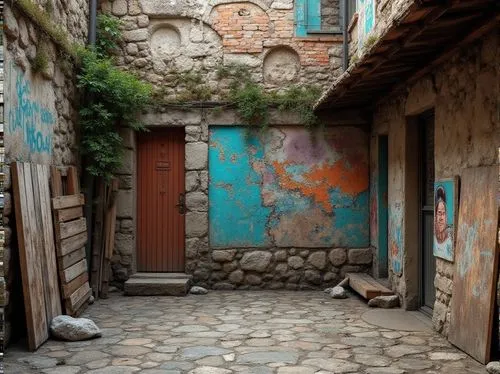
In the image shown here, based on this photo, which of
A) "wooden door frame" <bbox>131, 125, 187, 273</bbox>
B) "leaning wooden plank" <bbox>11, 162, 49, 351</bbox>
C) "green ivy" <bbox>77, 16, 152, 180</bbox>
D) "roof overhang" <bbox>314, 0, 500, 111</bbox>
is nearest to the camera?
"roof overhang" <bbox>314, 0, 500, 111</bbox>

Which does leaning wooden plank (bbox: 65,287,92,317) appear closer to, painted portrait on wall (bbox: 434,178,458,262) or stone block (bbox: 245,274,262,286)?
stone block (bbox: 245,274,262,286)

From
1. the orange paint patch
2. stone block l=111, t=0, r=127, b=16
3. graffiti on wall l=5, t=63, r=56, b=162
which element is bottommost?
the orange paint patch

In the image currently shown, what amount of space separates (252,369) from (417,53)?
309cm

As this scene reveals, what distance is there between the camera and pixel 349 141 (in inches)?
321

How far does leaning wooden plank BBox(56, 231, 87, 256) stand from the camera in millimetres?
5672

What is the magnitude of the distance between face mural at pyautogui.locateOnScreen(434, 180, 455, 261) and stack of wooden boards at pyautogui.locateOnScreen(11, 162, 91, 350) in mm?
3718

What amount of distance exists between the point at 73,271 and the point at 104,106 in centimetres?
245

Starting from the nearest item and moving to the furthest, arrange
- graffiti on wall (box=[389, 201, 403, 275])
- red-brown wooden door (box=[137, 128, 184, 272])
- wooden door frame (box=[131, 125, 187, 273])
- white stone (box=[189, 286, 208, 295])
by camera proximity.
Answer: graffiti on wall (box=[389, 201, 403, 275]) < white stone (box=[189, 286, 208, 295]) < wooden door frame (box=[131, 125, 187, 273]) < red-brown wooden door (box=[137, 128, 184, 272])

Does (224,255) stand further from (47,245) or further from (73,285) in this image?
(47,245)

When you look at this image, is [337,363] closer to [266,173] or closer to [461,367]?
[461,367]

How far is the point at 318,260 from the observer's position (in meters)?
8.06

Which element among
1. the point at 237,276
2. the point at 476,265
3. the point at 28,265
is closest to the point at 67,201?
the point at 28,265

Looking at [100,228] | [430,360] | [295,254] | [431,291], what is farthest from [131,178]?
[430,360]

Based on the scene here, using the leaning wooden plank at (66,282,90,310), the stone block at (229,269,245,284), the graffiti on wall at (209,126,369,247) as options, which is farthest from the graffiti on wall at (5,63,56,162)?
the stone block at (229,269,245,284)
